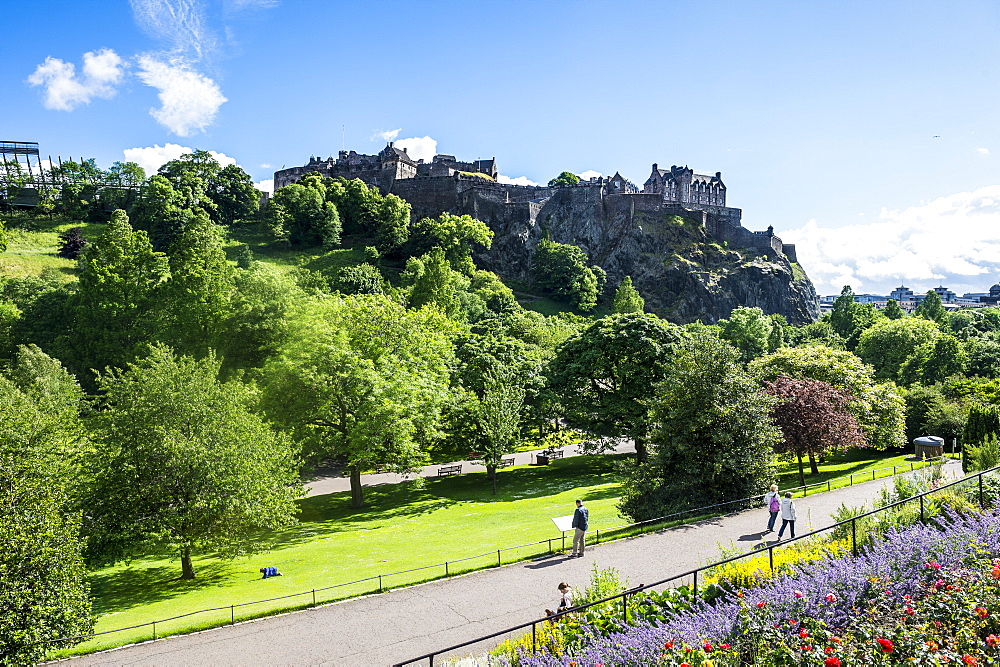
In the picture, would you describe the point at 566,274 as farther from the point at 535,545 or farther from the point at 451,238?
the point at 535,545

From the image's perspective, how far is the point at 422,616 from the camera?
1186cm

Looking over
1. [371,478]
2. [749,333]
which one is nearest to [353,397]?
[371,478]

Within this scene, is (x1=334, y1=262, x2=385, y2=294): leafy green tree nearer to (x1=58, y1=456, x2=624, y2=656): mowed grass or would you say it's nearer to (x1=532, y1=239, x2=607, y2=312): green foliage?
(x1=532, y1=239, x2=607, y2=312): green foliage

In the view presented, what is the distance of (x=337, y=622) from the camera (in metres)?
12.0

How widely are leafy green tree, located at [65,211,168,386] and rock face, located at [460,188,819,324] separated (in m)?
53.6

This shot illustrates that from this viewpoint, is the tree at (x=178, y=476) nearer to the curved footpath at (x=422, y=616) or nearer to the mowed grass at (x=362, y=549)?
the mowed grass at (x=362, y=549)

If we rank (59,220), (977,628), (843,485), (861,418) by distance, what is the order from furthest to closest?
(59,220)
(861,418)
(843,485)
(977,628)

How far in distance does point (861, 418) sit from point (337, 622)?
2714 centimetres

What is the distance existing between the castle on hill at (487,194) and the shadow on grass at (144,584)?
82310mm

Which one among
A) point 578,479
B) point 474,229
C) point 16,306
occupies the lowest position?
point 578,479

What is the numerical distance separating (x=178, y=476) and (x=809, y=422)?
22566 mm

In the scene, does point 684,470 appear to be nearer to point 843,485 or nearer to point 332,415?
point 843,485

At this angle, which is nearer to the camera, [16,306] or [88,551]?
[88,551]

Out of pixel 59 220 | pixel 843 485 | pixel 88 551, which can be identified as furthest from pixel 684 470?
pixel 59 220
